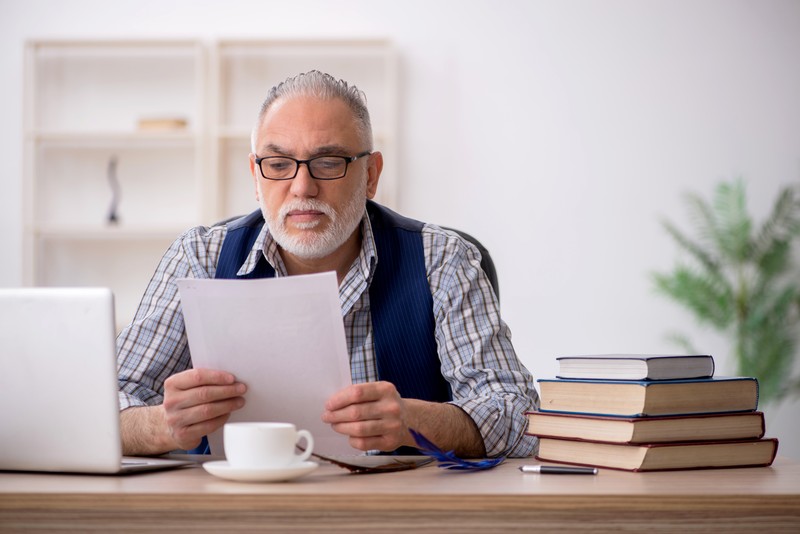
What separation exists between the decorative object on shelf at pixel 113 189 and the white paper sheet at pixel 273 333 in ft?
10.8

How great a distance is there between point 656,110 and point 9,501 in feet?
13.2

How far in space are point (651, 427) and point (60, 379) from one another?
739mm

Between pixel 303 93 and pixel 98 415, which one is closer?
pixel 98 415

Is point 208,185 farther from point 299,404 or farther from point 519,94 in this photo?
point 299,404

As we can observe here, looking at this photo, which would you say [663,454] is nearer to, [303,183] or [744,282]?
[303,183]

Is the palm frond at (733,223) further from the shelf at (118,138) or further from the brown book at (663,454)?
the brown book at (663,454)

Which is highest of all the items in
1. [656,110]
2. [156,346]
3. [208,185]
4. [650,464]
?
[656,110]

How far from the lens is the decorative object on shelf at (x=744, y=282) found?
4270mm

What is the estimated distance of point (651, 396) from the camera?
1.21 metres

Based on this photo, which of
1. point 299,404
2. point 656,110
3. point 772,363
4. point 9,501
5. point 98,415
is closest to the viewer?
point 9,501

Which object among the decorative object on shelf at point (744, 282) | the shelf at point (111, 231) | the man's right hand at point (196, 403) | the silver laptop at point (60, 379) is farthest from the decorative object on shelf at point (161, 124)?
the silver laptop at point (60, 379)

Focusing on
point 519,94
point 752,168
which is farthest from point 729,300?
point 519,94

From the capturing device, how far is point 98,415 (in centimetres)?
112

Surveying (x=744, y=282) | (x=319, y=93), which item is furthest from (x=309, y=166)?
(x=744, y=282)
